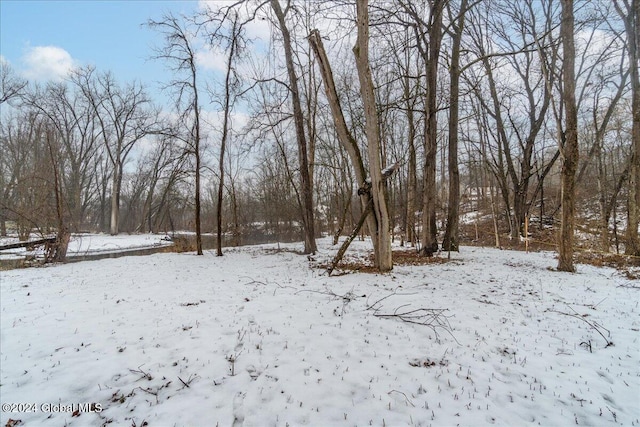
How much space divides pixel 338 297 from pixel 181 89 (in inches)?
451

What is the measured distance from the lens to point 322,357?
3271mm

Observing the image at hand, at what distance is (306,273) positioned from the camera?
789 cm

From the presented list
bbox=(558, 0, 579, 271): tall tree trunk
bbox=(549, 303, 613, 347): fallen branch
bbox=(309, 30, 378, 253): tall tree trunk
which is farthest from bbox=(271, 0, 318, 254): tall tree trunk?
bbox=(549, 303, 613, 347): fallen branch

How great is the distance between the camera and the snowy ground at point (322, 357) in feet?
8.08

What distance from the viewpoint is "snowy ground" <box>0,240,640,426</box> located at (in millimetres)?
2463

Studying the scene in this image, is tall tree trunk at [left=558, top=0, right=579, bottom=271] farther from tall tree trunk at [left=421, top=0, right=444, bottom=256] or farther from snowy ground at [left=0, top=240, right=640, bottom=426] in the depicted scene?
tall tree trunk at [left=421, top=0, right=444, bottom=256]

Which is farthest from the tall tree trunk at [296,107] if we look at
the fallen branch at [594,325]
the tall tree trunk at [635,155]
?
the tall tree trunk at [635,155]

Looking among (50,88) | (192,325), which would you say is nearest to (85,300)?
(192,325)

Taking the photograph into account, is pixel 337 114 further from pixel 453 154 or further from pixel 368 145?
pixel 453 154

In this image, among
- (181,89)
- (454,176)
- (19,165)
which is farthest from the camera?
(19,165)

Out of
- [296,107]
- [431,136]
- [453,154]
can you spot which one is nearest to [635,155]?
[453,154]

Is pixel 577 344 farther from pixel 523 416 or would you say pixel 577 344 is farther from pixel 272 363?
pixel 272 363

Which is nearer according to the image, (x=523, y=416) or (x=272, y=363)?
(x=523, y=416)

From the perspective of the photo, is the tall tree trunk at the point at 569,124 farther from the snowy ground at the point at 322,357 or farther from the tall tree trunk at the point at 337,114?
the tall tree trunk at the point at 337,114
